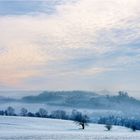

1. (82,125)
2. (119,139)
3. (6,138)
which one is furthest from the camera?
(82,125)

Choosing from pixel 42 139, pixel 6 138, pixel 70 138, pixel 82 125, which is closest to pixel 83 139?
pixel 70 138

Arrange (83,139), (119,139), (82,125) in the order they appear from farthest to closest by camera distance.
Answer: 1. (82,125)
2. (119,139)
3. (83,139)

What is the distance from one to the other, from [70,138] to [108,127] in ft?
174

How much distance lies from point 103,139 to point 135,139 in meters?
6.73

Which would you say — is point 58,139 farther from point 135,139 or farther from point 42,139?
point 135,139

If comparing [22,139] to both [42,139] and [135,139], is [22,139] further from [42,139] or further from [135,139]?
[135,139]

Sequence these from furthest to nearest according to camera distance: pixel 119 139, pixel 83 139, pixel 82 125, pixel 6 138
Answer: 1. pixel 82 125
2. pixel 119 139
3. pixel 83 139
4. pixel 6 138

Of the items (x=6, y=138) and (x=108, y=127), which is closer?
(x=6, y=138)

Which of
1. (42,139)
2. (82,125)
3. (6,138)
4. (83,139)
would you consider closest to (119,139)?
(83,139)

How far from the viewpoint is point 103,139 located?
7338 centimetres

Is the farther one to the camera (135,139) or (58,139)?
(135,139)

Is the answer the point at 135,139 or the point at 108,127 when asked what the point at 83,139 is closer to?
the point at 135,139

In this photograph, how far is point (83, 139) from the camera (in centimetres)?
7062

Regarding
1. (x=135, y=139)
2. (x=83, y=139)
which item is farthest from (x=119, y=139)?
(x=83, y=139)
